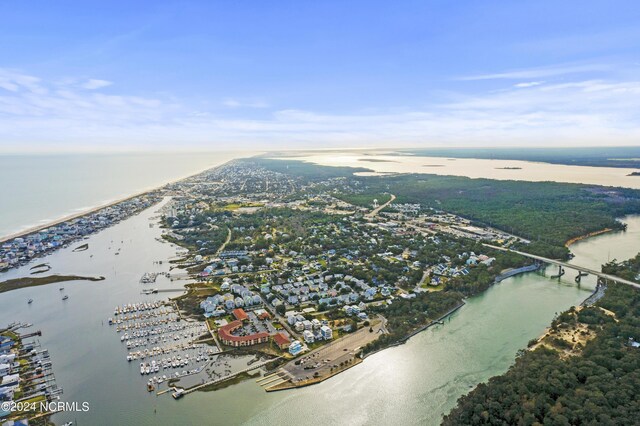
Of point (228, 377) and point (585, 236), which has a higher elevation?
point (585, 236)

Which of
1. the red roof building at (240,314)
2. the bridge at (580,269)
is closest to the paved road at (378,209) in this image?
the bridge at (580,269)

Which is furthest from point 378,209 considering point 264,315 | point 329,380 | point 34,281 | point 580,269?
point 329,380

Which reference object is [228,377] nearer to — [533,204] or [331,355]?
[331,355]

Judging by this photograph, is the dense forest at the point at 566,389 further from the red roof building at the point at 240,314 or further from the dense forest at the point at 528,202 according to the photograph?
the dense forest at the point at 528,202

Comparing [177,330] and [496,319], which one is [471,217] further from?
[177,330]

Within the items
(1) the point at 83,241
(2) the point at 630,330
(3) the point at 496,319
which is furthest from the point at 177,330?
(1) the point at 83,241

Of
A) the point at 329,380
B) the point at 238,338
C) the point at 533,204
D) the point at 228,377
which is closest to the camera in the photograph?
the point at 329,380

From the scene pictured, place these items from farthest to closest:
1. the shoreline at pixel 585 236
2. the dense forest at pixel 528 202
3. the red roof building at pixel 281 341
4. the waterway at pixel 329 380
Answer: the dense forest at pixel 528 202 → the shoreline at pixel 585 236 → the red roof building at pixel 281 341 → the waterway at pixel 329 380
